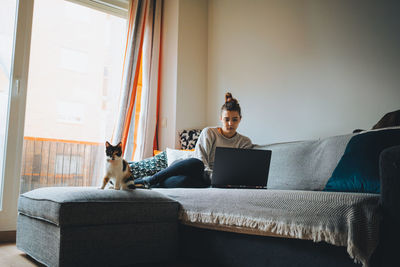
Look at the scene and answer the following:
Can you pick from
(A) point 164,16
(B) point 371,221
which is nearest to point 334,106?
(B) point 371,221

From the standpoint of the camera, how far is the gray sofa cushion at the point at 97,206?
164cm

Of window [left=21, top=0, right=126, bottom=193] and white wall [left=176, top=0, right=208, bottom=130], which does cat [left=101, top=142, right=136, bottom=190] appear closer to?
window [left=21, top=0, right=126, bottom=193]

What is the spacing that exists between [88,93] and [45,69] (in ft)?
1.48

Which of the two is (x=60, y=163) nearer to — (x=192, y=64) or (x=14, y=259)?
(x=14, y=259)

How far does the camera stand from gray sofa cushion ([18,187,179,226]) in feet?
5.39

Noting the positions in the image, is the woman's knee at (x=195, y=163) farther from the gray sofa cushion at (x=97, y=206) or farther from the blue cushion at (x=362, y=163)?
the blue cushion at (x=362, y=163)

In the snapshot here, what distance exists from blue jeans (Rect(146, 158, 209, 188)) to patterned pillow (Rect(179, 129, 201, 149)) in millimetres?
1006

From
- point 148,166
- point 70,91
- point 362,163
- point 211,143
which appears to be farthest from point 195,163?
point 70,91

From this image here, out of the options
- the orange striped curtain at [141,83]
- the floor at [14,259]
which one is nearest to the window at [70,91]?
the orange striped curtain at [141,83]

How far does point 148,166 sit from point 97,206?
113 cm

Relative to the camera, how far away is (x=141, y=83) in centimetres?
361

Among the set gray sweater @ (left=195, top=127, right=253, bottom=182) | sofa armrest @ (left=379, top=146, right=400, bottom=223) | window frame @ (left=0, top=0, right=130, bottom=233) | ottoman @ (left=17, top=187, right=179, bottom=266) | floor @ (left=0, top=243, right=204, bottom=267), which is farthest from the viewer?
window frame @ (left=0, top=0, right=130, bottom=233)

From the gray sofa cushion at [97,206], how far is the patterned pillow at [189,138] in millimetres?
1436

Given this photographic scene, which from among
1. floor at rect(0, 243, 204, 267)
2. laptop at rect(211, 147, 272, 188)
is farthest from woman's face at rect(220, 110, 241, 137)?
floor at rect(0, 243, 204, 267)
